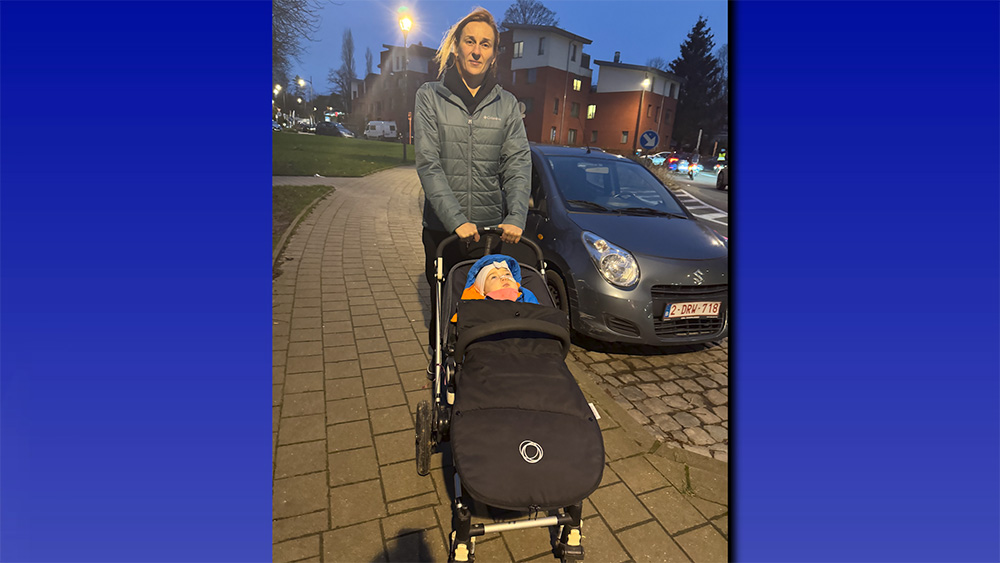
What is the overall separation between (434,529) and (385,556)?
0.24m

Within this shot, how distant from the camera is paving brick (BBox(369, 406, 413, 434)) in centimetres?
280

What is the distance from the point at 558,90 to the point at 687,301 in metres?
1.94

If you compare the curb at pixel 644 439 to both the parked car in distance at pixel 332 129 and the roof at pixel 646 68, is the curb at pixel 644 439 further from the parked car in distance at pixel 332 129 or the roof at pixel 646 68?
the parked car in distance at pixel 332 129

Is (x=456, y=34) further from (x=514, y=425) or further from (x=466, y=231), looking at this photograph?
(x=514, y=425)

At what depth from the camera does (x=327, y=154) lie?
3221 mm

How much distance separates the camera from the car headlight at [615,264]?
355 centimetres

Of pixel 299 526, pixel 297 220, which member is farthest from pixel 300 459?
pixel 297 220

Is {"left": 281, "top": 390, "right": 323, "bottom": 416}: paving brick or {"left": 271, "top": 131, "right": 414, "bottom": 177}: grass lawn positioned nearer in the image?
{"left": 271, "top": 131, "right": 414, "bottom": 177}: grass lawn

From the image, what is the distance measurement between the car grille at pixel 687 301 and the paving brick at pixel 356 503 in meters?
2.41

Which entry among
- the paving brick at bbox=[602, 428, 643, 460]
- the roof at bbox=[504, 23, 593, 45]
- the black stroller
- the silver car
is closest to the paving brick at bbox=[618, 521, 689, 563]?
the black stroller

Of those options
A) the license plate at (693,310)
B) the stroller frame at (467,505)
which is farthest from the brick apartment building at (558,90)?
the stroller frame at (467,505)

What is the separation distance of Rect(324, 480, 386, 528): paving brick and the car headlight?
2.26 meters

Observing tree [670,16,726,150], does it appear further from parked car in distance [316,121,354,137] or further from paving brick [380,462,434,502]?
paving brick [380,462,434,502]

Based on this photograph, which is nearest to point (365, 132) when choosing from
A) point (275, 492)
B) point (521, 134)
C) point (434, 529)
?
A: point (521, 134)
